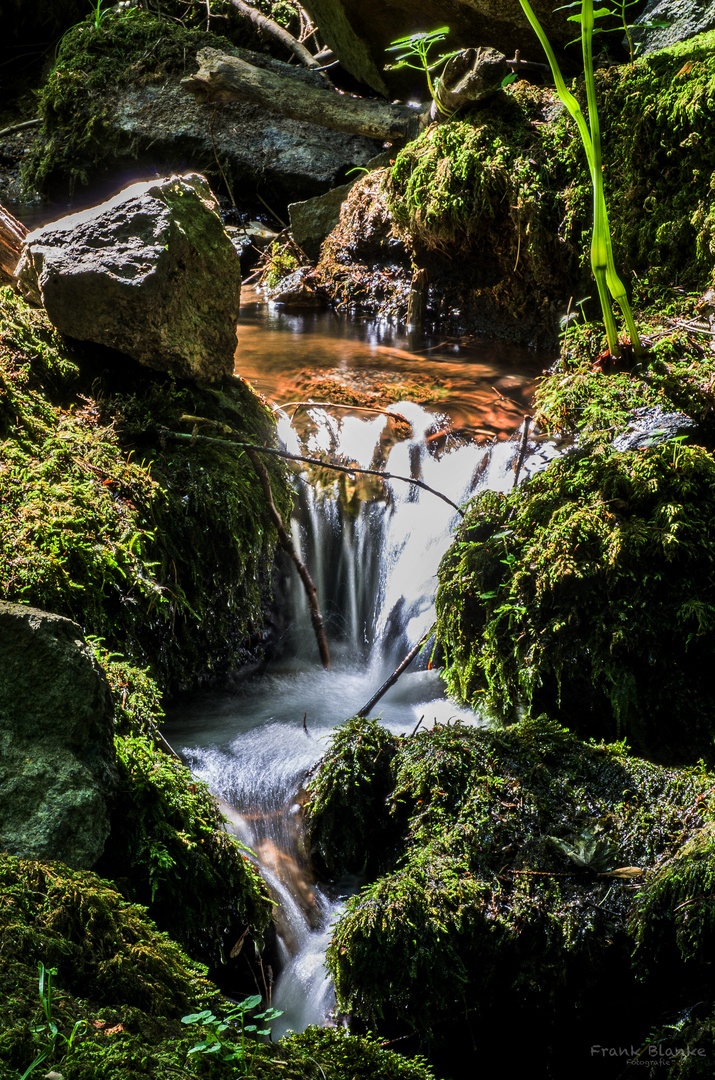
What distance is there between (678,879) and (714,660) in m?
1.09

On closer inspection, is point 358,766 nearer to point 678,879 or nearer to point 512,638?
point 512,638

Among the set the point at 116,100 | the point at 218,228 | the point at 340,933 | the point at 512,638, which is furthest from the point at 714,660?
the point at 116,100

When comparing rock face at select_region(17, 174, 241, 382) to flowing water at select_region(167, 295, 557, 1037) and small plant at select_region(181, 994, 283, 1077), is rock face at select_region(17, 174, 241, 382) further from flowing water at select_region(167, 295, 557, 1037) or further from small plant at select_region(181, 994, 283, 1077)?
small plant at select_region(181, 994, 283, 1077)

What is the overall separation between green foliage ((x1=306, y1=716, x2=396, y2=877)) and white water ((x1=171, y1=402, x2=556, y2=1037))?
0.42 ft

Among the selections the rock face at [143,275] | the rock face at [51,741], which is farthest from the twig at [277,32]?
the rock face at [51,741]

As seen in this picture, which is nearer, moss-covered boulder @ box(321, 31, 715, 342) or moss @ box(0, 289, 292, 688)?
moss @ box(0, 289, 292, 688)

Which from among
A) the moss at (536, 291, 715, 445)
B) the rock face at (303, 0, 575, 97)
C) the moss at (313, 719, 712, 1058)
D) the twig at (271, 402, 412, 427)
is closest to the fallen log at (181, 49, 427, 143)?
the rock face at (303, 0, 575, 97)

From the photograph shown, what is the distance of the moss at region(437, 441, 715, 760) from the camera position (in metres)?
2.78

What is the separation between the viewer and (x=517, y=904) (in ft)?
6.77

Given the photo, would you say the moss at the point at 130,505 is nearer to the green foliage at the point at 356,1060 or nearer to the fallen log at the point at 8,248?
the fallen log at the point at 8,248

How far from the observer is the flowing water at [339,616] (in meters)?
2.62

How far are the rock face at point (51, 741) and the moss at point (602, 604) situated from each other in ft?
5.36

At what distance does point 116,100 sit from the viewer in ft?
30.3

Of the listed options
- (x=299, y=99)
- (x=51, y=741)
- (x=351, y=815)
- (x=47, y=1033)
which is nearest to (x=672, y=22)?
(x=299, y=99)
